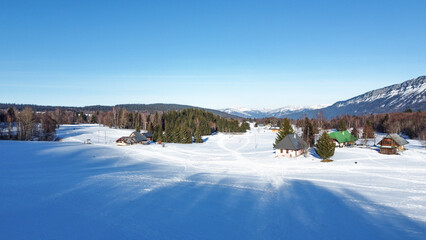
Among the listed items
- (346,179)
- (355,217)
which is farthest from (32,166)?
(346,179)

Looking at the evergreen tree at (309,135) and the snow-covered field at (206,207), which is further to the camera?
the evergreen tree at (309,135)

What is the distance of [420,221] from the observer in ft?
44.4

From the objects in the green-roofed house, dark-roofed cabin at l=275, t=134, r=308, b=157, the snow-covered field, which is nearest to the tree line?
dark-roofed cabin at l=275, t=134, r=308, b=157

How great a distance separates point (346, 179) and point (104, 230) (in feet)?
77.2

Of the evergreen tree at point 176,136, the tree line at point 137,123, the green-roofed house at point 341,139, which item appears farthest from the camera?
the evergreen tree at point 176,136

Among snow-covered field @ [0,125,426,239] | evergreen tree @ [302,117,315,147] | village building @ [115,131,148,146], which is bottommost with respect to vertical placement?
snow-covered field @ [0,125,426,239]

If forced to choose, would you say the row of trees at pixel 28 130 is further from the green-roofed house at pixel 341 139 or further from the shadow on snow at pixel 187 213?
the green-roofed house at pixel 341 139

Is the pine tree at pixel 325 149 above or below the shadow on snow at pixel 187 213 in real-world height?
above

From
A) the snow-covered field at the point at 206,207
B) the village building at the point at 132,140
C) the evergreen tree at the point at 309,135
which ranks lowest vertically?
the snow-covered field at the point at 206,207

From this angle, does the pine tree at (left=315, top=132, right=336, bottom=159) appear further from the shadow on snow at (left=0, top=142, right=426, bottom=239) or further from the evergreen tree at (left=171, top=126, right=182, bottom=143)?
the evergreen tree at (left=171, top=126, right=182, bottom=143)

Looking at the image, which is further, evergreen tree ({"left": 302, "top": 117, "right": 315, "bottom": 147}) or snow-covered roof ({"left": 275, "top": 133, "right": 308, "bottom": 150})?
evergreen tree ({"left": 302, "top": 117, "right": 315, "bottom": 147})

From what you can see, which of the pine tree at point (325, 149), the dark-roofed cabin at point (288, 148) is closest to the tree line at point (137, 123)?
the dark-roofed cabin at point (288, 148)

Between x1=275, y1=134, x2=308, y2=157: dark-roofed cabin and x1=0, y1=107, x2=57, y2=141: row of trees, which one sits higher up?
x1=0, y1=107, x2=57, y2=141: row of trees

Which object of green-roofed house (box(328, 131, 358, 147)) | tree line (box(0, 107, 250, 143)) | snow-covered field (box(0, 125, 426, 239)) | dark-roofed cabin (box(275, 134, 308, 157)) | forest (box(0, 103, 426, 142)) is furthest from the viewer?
tree line (box(0, 107, 250, 143))
